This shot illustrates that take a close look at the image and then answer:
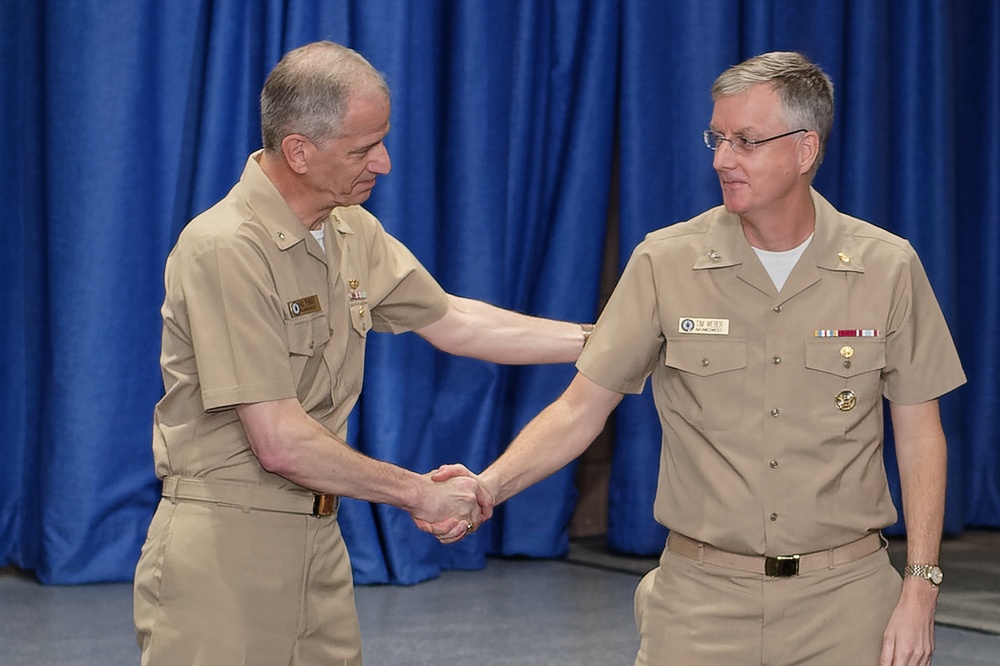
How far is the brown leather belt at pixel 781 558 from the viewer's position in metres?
2.29

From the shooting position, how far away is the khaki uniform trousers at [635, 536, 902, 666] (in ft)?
7.45

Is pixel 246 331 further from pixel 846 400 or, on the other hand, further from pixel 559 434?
pixel 846 400

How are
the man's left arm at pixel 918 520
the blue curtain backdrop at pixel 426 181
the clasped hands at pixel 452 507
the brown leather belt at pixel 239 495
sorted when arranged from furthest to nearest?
the blue curtain backdrop at pixel 426 181 < the clasped hands at pixel 452 507 < the brown leather belt at pixel 239 495 < the man's left arm at pixel 918 520

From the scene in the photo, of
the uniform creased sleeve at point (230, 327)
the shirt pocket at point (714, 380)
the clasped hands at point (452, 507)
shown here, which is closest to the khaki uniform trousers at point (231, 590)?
the uniform creased sleeve at point (230, 327)

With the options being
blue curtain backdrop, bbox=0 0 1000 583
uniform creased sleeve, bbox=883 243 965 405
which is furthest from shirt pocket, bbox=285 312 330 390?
blue curtain backdrop, bbox=0 0 1000 583

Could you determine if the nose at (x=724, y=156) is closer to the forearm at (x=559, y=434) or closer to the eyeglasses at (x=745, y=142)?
the eyeglasses at (x=745, y=142)

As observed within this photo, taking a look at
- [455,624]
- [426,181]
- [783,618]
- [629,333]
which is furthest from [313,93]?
[426,181]

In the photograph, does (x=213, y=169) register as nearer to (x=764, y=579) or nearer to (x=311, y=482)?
(x=311, y=482)

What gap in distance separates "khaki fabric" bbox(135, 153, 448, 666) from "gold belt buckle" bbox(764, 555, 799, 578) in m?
0.82

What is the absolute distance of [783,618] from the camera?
2271 mm

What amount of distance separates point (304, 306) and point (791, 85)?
3.12 ft

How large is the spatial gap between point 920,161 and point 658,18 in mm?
1376

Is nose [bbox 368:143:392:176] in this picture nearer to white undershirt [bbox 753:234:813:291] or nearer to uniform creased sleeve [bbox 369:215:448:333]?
uniform creased sleeve [bbox 369:215:448:333]

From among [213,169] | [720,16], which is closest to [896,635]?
[213,169]
